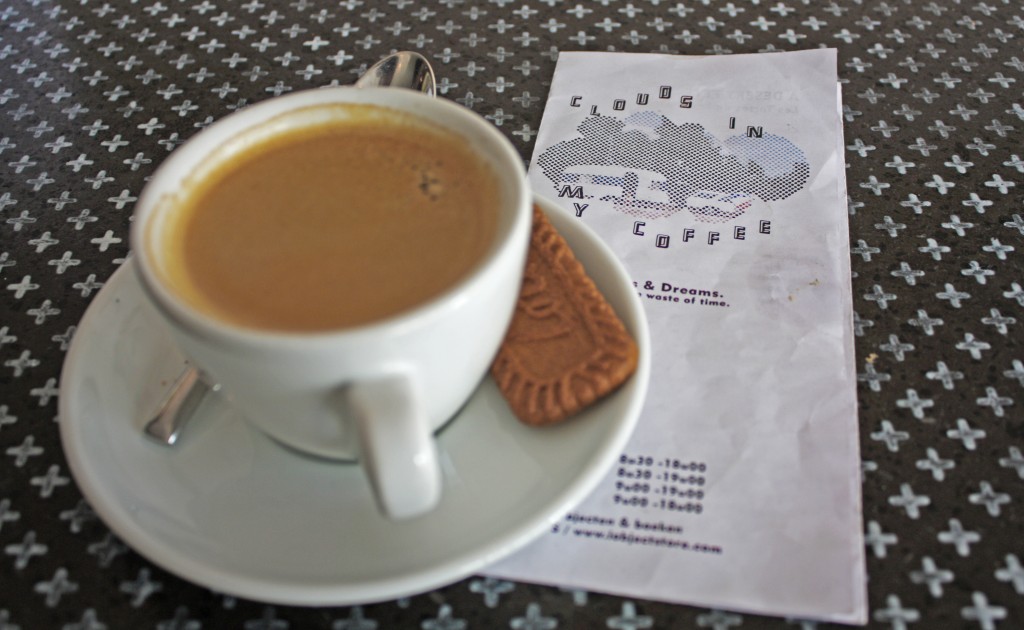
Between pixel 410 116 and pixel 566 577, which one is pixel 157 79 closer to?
pixel 410 116

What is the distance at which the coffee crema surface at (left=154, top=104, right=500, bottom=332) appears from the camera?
480 millimetres

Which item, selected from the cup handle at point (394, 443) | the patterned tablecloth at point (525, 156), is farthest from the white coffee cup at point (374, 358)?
the patterned tablecloth at point (525, 156)

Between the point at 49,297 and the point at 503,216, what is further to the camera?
the point at 49,297

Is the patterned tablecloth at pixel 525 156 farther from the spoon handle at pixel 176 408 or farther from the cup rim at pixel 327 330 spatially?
the cup rim at pixel 327 330

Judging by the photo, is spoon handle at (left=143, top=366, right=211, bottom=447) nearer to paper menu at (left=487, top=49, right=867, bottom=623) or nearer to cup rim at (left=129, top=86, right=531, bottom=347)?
cup rim at (left=129, top=86, right=531, bottom=347)

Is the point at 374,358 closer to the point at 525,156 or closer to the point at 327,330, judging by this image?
the point at 327,330

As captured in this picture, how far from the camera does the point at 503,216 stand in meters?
A: 0.51

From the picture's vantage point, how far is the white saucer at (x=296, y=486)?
1.49 feet

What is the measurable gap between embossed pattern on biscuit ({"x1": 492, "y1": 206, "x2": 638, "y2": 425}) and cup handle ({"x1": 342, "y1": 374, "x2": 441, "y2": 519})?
12 centimetres

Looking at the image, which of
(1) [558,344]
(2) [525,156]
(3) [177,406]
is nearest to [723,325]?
(1) [558,344]

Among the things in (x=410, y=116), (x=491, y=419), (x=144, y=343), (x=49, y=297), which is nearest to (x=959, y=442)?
(x=491, y=419)

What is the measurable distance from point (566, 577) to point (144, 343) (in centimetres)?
36

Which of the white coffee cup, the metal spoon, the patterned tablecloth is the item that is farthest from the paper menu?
the metal spoon

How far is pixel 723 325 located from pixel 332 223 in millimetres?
318
